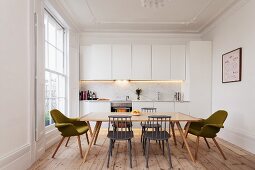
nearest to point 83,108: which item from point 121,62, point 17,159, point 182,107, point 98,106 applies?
point 98,106

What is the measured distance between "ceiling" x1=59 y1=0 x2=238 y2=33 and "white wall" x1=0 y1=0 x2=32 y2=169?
5.95ft

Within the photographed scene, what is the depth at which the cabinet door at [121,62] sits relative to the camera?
21.2 ft

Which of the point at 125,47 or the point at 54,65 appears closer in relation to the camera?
the point at 54,65

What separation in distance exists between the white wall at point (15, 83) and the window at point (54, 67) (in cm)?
131

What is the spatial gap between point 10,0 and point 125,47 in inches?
160

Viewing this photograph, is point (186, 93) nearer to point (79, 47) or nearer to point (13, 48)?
point (79, 47)

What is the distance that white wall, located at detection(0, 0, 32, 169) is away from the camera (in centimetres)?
257

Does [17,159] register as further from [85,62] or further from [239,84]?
[239,84]

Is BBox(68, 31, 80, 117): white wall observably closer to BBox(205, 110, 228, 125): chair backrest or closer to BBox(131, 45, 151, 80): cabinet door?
BBox(131, 45, 151, 80): cabinet door

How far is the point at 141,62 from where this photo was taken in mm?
6508

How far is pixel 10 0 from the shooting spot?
2.72 meters

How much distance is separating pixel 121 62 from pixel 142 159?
3569mm

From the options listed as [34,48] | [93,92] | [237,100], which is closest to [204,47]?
[237,100]

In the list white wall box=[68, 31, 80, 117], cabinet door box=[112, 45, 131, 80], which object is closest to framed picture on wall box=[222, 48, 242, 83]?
cabinet door box=[112, 45, 131, 80]
